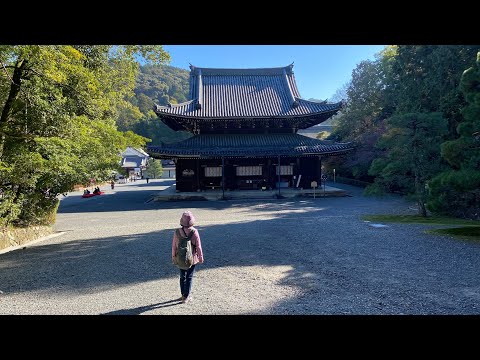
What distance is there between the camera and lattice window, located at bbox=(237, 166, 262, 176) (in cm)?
2203

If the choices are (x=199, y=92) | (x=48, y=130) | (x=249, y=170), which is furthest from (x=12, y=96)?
(x=199, y=92)

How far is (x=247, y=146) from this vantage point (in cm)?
2158

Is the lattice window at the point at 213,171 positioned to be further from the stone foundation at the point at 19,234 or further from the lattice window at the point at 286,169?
the stone foundation at the point at 19,234

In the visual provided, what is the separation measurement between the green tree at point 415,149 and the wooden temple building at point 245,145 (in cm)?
992

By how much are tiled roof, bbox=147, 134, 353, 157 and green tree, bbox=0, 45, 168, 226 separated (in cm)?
1093

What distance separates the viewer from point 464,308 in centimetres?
404

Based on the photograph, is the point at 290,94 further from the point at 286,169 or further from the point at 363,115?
the point at 363,115

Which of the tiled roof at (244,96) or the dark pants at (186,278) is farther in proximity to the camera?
the tiled roof at (244,96)

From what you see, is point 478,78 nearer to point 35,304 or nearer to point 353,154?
point 35,304

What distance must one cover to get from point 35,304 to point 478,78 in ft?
34.2

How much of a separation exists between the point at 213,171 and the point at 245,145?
10.1 feet

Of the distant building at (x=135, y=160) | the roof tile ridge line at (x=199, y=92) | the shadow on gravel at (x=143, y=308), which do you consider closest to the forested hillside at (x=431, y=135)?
the shadow on gravel at (x=143, y=308)

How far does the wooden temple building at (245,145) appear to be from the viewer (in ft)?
68.3
